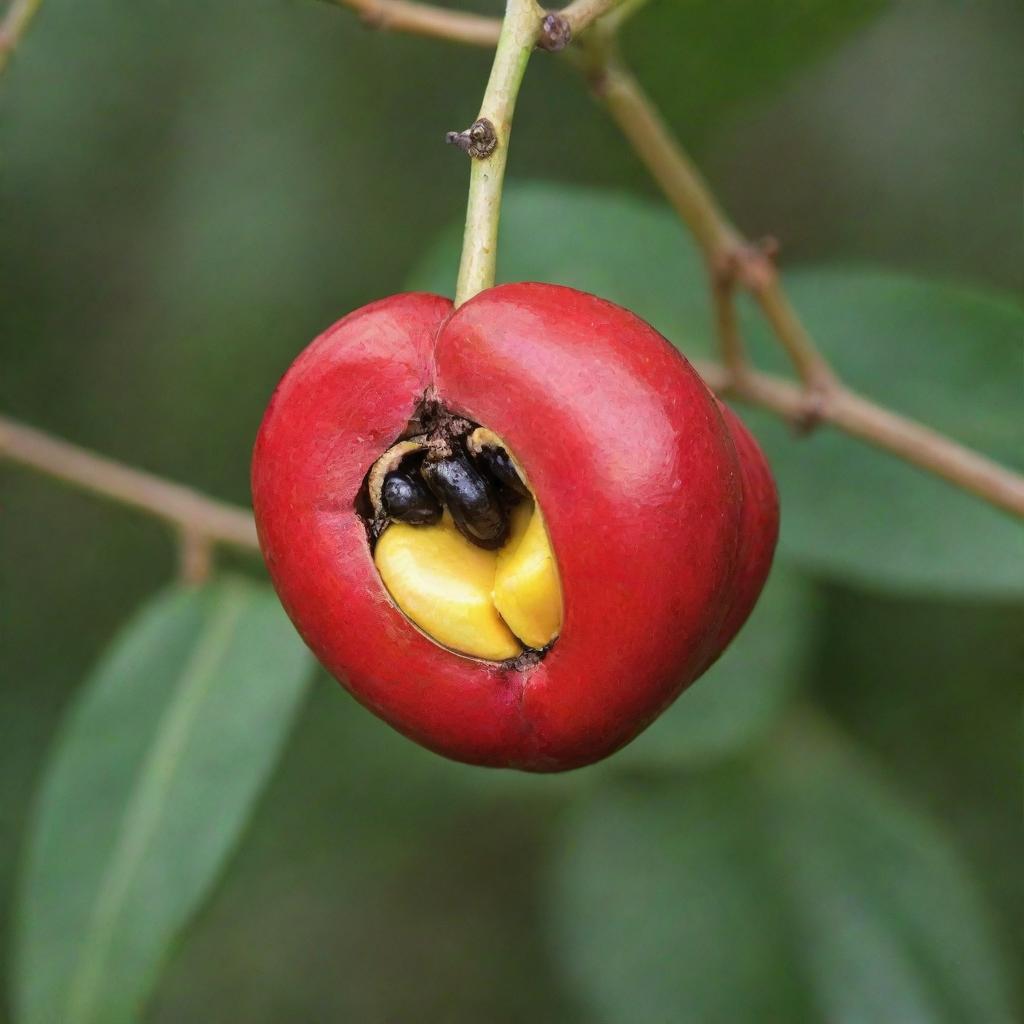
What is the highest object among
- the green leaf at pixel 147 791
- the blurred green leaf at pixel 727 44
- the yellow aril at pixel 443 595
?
the blurred green leaf at pixel 727 44

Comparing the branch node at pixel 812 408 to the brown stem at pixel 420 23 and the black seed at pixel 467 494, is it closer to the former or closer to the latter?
the brown stem at pixel 420 23

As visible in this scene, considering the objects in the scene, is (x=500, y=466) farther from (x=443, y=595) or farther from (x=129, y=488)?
(x=129, y=488)

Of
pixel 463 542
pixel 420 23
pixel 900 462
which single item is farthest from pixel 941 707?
pixel 463 542

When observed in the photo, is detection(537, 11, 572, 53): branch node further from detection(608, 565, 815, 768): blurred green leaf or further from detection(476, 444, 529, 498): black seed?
detection(608, 565, 815, 768): blurred green leaf

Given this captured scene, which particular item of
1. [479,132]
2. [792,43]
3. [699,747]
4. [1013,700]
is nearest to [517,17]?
[479,132]

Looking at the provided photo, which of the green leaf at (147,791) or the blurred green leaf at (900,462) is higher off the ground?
the blurred green leaf at (900,462)

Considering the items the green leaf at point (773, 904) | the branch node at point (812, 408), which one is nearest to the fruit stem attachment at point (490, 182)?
the branch node at point (812, 408)
